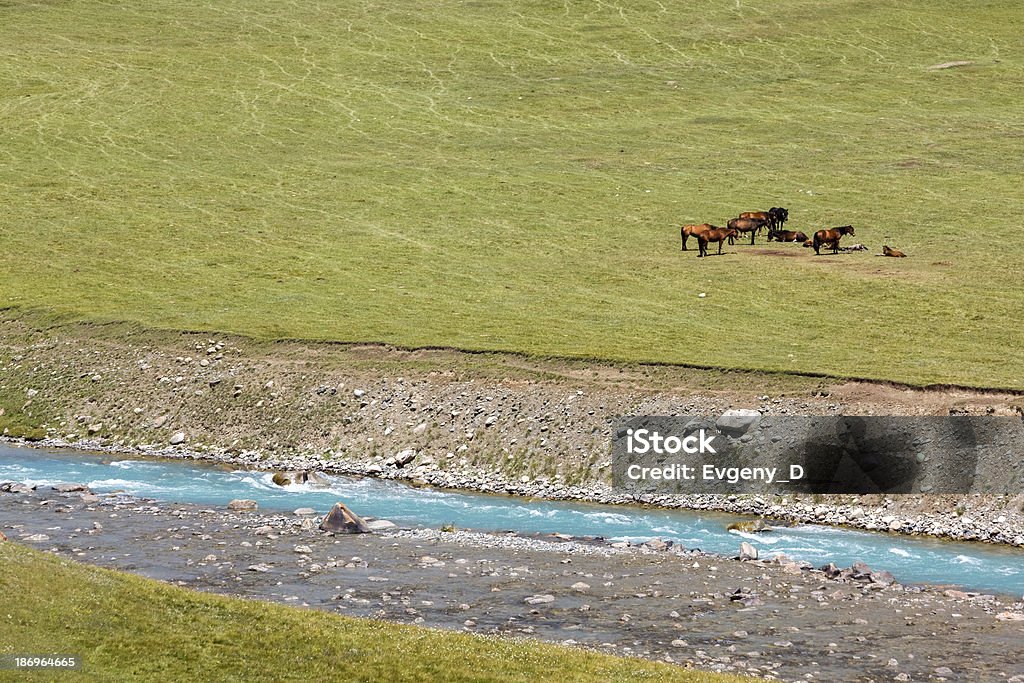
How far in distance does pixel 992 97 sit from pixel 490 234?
35533 millimetres

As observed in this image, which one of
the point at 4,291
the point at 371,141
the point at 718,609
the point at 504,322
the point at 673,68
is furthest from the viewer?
the point at 673,68

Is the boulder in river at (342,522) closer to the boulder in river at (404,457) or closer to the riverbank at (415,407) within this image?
the riverbank at (415,407)

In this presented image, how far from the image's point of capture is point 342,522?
31703mm

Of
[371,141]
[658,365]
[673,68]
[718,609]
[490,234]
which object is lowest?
[718,609]

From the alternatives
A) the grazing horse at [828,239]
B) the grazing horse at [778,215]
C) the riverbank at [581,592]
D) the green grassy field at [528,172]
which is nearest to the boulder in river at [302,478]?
the riverbank at [581,592]

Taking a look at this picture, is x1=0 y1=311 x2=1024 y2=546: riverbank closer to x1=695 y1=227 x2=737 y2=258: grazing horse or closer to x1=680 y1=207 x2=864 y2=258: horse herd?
x1=695 y1=227 x2=737 y2=258: grazing horse

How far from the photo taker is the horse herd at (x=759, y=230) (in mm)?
54281

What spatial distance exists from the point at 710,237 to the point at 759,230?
4719mm

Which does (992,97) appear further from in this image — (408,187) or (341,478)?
(341,478)

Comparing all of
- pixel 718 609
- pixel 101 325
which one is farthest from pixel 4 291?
pixel 718 609

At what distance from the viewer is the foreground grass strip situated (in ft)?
68.0

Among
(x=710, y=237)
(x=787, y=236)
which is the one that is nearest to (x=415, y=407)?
(x=710, y=237)

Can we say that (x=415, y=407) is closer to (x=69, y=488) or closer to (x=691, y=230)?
(x=69, y=488)

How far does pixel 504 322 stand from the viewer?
45.2m
